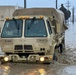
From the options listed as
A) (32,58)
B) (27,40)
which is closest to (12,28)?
(27,40)

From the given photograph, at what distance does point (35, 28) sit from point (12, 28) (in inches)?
43.9

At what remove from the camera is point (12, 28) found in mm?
15711

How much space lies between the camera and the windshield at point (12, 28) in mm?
15508

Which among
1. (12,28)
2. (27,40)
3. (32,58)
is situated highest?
(12,28)

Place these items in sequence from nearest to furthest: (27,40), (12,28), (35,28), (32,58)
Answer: (27,40)
(32,58)
(35,28)
(12,28)

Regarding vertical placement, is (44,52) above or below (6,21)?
below

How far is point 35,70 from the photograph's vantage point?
547 inches

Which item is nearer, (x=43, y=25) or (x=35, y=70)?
(x=35, y=70)

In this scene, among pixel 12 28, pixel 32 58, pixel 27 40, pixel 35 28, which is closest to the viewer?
pixel 27 40

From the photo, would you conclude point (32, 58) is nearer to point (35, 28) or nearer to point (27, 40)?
point (27, 40)

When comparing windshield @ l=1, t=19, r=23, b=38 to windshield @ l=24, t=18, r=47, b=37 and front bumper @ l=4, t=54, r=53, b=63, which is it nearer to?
windshield @ l=24, t=18, r=47, b=37

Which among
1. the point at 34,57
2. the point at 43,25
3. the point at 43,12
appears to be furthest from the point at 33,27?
the point at 43,12

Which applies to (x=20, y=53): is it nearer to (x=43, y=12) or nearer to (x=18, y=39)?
(x=18, y=39)

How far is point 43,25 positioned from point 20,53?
5.71 ft
